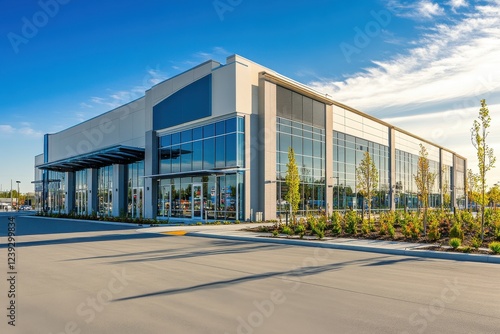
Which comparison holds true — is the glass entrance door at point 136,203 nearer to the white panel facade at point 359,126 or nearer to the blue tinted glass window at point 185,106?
the blue tinted glass window at point 185,106

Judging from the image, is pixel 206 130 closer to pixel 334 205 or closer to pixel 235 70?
pixel 235 70

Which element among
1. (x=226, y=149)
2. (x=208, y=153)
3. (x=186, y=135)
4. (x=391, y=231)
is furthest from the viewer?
(x=186, y=135)

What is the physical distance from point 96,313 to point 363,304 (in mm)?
→ 4179

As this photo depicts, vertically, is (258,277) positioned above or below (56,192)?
below

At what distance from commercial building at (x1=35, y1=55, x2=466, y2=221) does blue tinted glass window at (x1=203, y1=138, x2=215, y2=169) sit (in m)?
0.07

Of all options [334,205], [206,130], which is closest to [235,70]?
[206,130]

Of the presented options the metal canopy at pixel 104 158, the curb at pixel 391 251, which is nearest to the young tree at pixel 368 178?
the curb at pixel 391 251

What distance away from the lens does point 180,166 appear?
32.3m

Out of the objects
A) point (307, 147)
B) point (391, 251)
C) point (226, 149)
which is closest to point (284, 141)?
point (307, 147)

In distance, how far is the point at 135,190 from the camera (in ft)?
123

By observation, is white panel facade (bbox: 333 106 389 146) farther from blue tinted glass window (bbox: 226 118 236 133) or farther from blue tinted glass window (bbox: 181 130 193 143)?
blue tinted glass window (bbox: 181 130 193 143)

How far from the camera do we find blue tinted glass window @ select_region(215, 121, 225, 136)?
2851 cm

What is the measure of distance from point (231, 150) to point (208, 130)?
3249mm

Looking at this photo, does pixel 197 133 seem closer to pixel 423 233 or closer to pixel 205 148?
pixel 205 148
